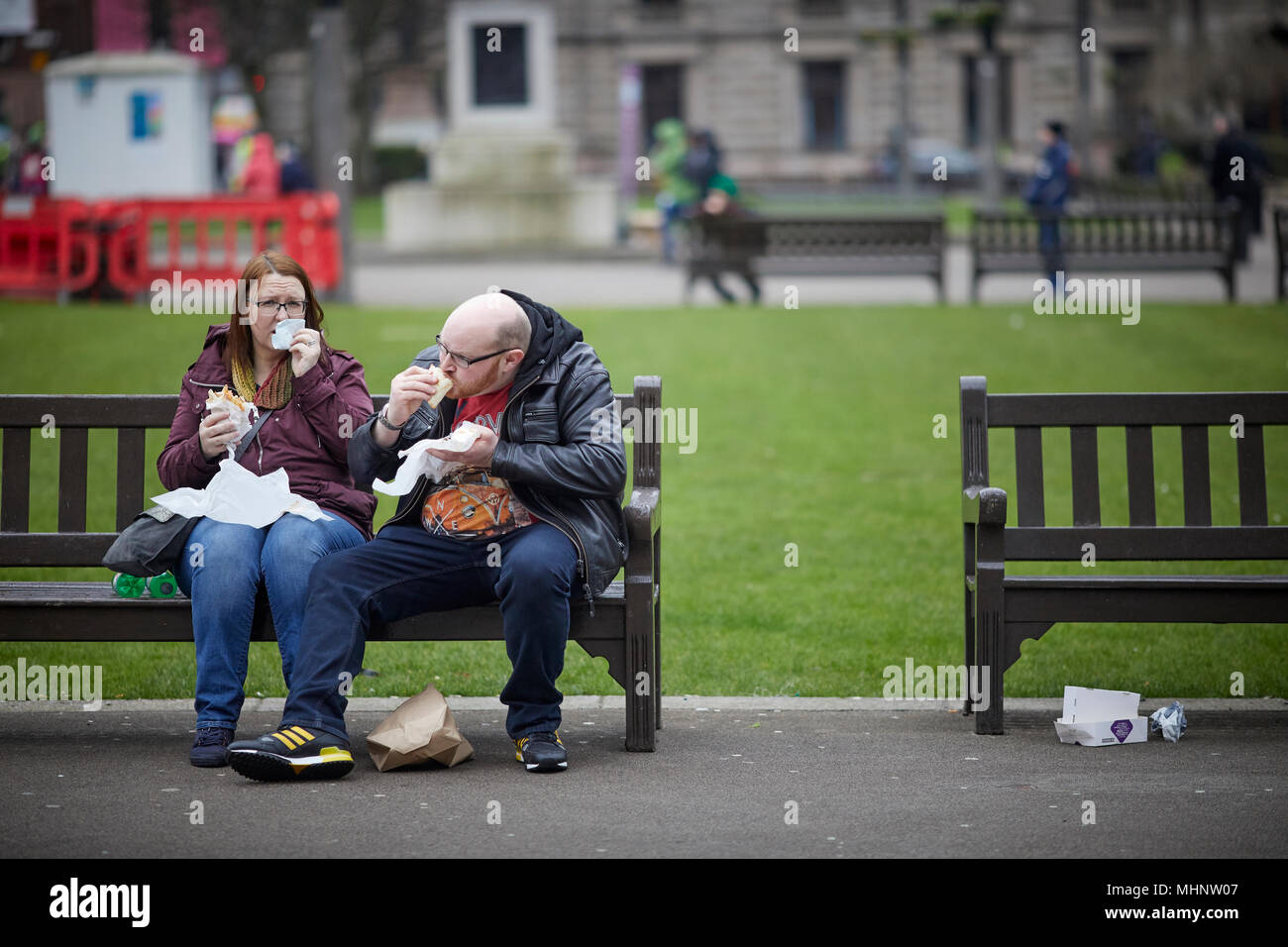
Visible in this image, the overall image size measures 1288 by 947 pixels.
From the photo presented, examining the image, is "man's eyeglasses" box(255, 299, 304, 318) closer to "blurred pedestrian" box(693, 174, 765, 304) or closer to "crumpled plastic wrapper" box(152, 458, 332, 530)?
"crumpled plastic wrapper" box(152, 458, 332, 530)

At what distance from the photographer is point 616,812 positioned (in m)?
4.56

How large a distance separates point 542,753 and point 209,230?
15.2 metres

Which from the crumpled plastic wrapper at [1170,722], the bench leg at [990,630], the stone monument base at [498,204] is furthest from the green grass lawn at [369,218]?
the crumpled plastic wrapper at [1170,722]

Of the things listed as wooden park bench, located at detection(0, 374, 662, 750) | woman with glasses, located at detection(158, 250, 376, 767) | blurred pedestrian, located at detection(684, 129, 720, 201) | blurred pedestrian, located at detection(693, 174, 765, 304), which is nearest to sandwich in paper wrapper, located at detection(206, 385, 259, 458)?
woman with glasses, located at detection(158, 250, 376, 767)

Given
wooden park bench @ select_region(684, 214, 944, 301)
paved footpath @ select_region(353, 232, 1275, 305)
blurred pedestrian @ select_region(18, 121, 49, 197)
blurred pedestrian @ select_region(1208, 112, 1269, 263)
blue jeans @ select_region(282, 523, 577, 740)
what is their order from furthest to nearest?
blurred pedestrian @ select_region(18, 121, 49, 197), blurred pedestrian @ select_region(1208, 112, 1269, 263), paved footpath @ select_region(353, 232, 1275, 305), wooden park bench @ select_region(684, 214, 944, 301), blue jeans @ select_region(282, 523, 577, 740)

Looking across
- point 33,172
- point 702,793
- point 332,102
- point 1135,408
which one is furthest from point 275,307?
point 33,172

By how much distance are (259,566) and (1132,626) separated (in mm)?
3637

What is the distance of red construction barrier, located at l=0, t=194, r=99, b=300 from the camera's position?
1805 cm

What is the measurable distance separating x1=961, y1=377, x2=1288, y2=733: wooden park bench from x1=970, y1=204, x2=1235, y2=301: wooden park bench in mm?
12715

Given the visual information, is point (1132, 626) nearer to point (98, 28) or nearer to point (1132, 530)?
point (1132, 530)

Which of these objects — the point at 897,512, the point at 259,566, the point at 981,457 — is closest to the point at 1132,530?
the point at 981,457

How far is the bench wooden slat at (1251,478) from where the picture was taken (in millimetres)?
5480

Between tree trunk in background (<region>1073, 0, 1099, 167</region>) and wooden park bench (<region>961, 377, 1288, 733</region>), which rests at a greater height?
tree trunk in background (<region>1073, 0, 1099, 167</region>)

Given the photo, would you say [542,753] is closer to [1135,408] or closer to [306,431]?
[306,431]
